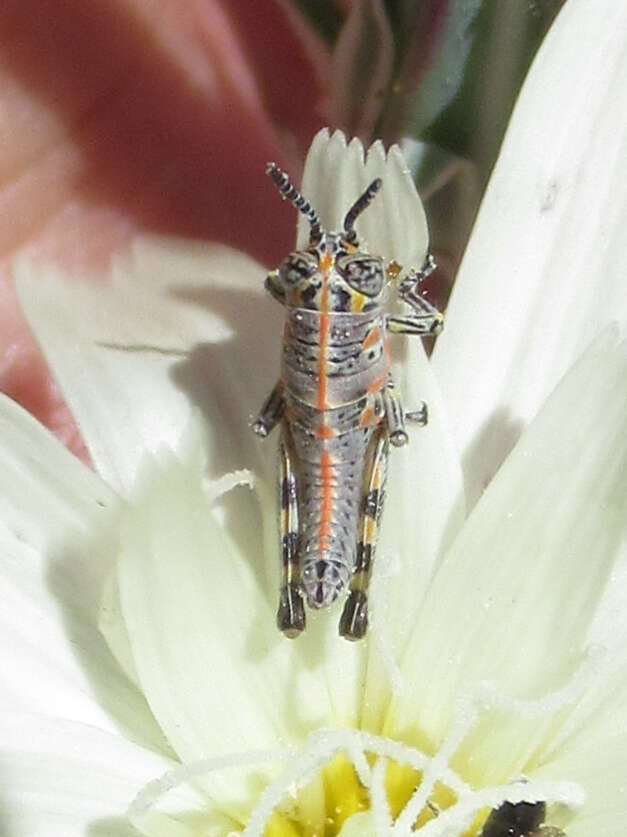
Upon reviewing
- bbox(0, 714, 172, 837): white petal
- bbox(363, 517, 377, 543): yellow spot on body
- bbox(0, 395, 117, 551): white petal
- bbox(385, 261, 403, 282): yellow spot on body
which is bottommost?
bbox(0, 714, 172, 837): white petal

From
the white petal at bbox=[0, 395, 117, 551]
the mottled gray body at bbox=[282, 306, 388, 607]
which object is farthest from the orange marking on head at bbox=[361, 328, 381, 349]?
the white petal at bbox=[0, 395, 117, 551]

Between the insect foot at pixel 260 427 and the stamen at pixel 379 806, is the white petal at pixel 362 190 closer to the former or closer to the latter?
the insect foot at pixel 260 427

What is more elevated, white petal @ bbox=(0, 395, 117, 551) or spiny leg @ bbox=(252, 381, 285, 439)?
spiny leg @ bbox=(252, 381, 285, 439)

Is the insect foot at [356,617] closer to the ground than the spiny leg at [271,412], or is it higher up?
closer to the ground

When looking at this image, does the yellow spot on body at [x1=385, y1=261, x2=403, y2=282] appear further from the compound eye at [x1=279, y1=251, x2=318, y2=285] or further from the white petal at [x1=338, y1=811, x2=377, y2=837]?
the white petal at [x1=338, y1=811, x2=377, y2=837]

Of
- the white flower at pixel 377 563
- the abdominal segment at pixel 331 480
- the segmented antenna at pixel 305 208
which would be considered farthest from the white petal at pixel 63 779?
the segmented antenna at pixel 305 208

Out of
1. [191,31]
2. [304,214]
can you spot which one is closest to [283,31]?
[191,31]

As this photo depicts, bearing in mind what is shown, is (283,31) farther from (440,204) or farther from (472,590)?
(472,590)
